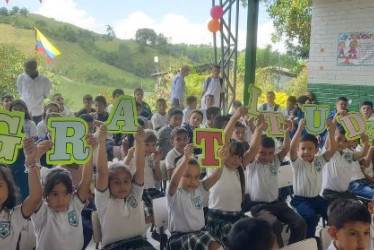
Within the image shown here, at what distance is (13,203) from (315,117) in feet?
8.91

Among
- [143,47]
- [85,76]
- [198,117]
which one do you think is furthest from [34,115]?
[143,47]

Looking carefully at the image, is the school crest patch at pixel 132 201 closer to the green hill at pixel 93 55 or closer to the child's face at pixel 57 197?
the child's face at pixel 57 197

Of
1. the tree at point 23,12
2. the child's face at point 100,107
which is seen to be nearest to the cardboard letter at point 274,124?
the child's face at point 100,107

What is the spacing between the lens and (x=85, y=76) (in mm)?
20812

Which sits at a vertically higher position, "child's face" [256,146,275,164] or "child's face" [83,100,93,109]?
"child's face" [83,100,93,109]

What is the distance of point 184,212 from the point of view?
301 cm

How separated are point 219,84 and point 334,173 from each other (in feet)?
15.5

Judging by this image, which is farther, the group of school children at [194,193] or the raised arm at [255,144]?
the raised arm at [255,144]

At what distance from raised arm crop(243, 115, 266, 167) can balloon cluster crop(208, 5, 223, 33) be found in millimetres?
5441

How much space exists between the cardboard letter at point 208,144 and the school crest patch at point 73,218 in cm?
96

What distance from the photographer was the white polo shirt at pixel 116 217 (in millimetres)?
2775

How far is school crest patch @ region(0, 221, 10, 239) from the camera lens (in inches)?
93.1

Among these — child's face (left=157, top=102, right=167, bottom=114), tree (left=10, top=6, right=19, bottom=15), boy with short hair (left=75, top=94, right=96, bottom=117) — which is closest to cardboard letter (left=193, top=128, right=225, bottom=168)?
child's face (left=157, top=102, right=167, bottom=114)

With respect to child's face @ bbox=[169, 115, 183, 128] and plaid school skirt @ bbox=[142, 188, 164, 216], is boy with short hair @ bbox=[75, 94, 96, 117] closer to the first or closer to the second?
child's face @ bbox=[169, 115, 183, 128]
